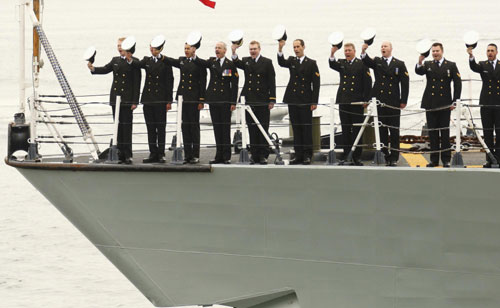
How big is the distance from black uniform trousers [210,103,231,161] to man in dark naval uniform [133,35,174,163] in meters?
0.58

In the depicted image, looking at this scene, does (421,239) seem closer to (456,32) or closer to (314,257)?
(314,257)

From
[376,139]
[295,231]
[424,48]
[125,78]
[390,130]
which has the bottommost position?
[295,231]

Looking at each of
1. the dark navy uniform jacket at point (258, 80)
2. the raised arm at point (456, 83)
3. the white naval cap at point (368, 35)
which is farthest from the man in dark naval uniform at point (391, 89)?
the dark navy uniform jacket at point (258, 80)

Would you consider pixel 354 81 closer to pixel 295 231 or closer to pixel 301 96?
pixel 301 96

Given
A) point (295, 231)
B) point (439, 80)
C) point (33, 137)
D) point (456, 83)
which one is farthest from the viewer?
point (33, 137)

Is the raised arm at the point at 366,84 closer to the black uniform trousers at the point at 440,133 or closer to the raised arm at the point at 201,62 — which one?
the black uniform trousers at the point at 440,133

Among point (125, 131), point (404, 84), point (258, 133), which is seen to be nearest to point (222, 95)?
point (258, 133)

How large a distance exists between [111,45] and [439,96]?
54.1 m

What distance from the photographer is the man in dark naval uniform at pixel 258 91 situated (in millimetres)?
12930

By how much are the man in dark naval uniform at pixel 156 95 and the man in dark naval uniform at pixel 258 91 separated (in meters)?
0.95

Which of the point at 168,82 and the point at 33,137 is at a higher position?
the point at 168,82

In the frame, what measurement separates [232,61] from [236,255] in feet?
7.72

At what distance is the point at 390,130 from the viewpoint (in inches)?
514

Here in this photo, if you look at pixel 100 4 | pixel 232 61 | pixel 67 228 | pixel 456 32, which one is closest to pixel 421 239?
pixel 232 61
